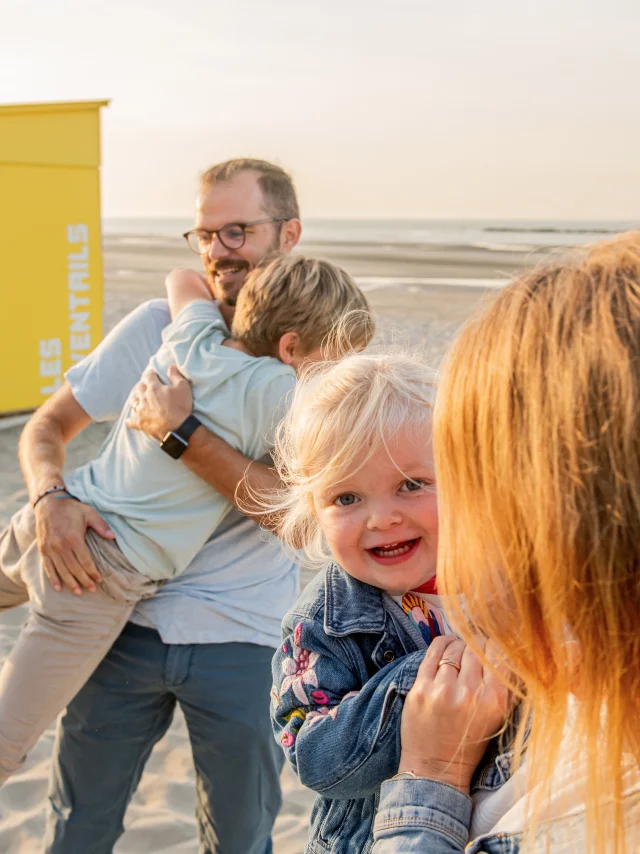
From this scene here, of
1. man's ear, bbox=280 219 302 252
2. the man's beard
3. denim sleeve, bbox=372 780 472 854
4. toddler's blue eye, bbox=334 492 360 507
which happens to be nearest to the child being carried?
the man's beard

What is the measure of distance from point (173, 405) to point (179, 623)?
53 cm

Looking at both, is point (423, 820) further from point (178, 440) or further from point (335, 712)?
point (178, 440)

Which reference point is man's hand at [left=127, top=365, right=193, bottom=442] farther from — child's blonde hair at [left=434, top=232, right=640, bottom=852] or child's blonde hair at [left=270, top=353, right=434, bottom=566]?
child's blonde hair at [left=434, top=232, right=640, bottom=852]

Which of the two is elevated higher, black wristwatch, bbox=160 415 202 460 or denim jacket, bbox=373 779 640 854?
black wristwatch, bbox=160 415 202 460

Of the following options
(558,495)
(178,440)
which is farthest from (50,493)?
(558,495)

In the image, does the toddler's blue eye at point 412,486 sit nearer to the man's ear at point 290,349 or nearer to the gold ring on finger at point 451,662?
the gold ring on finger at point 451,662

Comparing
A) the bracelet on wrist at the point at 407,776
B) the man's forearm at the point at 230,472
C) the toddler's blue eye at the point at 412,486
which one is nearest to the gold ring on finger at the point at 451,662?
the bracelet on wrist at the point at 407,776

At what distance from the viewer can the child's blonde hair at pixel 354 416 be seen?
144 centimetres

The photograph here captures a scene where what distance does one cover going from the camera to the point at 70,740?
7.23 ft

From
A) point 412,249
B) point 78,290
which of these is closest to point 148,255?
point 412,249

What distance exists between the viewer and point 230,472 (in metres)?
2.03

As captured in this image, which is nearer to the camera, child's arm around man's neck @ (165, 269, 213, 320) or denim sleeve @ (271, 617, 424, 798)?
denim sleeve @ (271, 617, 424, 798)

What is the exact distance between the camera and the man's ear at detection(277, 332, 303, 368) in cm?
210

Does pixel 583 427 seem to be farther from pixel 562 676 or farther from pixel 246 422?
pixel 246 422
